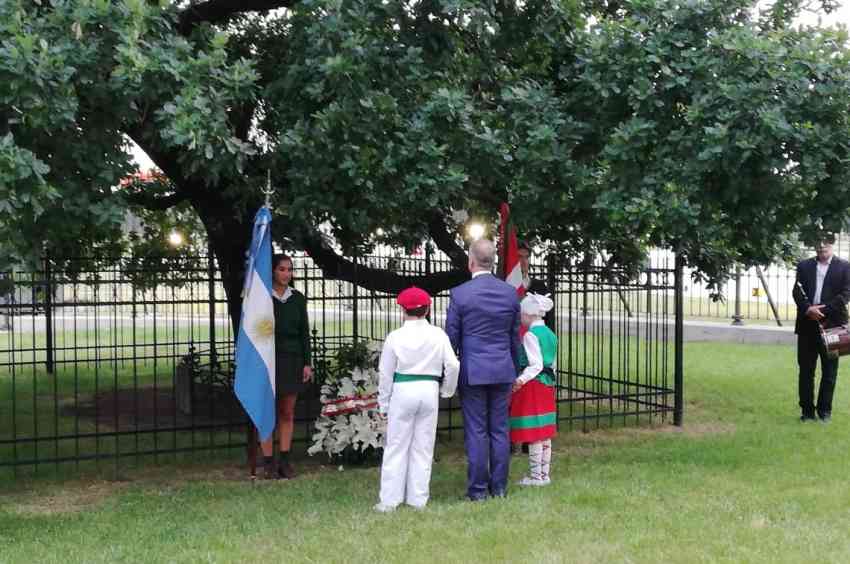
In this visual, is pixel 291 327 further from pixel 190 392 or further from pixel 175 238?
pixel 175 238

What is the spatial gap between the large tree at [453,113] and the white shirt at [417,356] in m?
0.96

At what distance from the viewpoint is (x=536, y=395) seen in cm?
773

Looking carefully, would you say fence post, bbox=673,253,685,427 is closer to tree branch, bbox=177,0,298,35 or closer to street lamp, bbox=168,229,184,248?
tree branch, bbox=177,0,298,35

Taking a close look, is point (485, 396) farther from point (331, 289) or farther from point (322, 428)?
point (331, 289)

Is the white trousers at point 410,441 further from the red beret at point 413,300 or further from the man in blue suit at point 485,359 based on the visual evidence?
the red beret at point 413,300

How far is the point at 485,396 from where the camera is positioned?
23.7ft

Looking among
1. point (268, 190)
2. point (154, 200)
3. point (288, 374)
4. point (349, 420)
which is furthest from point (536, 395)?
point (154, 200)

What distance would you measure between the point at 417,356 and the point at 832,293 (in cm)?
567

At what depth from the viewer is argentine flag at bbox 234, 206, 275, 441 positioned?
7773 mm

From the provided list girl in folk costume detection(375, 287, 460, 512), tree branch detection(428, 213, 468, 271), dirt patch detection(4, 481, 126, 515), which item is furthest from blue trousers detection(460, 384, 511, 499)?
tree branch detection(428, 213, 468, 271)

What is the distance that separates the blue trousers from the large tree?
→ 142 cm

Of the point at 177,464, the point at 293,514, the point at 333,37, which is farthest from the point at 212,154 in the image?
the point at 177,464

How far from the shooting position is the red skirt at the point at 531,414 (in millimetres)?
7652

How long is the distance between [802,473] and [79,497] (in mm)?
5742
